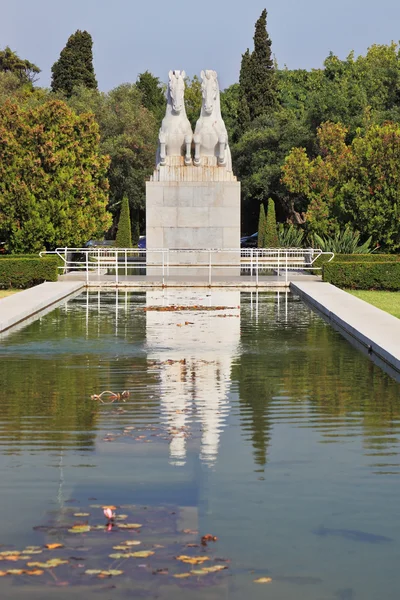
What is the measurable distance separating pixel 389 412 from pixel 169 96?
33615 mm

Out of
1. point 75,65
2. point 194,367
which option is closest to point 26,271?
point 194,367

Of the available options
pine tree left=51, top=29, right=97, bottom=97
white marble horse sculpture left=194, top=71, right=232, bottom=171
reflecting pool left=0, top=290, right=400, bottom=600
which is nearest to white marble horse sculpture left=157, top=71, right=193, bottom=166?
white marble horse sculpture left=194, top=71, right=232, bottom=171

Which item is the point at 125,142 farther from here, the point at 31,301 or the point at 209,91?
the point at 31,301

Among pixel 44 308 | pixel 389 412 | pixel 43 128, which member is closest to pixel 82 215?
pixel 43 128

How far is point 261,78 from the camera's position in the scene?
76.6 meters

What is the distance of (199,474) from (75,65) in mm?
71614

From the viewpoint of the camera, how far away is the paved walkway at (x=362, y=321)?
→ 1526cm

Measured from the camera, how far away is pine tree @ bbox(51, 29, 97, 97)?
76.9 meters

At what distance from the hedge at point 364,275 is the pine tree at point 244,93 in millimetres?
43952

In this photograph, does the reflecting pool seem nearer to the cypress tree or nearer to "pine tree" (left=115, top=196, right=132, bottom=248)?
"pine tree" (left=115, top=196, right=132, bottom=248)

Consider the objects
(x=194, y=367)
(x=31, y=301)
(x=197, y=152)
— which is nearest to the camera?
(x=194, y=367)

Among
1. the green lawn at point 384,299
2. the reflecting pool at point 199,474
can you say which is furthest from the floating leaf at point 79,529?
the green lawn at point 384,299

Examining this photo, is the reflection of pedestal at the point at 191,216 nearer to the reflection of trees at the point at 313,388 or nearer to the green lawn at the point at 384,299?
the green lawn at the point at 384,299

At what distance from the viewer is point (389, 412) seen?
1102 cm
